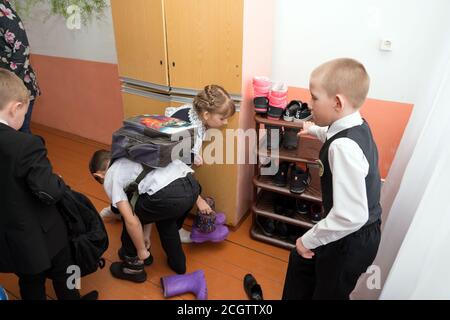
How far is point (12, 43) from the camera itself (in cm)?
211

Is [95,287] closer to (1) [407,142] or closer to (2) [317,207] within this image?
(2) [317,207]

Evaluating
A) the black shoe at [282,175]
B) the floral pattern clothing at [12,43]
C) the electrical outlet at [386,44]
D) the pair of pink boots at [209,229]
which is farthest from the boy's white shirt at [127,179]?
the electrical outlet at [386,44]

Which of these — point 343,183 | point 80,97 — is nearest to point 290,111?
point 343,183

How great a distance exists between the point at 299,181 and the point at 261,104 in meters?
0.50

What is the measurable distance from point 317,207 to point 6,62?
229cm

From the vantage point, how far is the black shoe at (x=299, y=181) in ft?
6.07

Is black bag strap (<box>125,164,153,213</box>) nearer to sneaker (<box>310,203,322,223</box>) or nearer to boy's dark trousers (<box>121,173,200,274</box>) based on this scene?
boy's dark trousers (<box>121,173,200,274</box>)

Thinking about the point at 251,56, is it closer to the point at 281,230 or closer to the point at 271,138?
the point at 271,138

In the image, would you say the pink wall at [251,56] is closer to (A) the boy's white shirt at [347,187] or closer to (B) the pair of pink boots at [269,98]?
(B) the pair of pink boots at [269,98]

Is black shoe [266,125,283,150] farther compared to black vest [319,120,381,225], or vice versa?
black shoe [266,125,283,150]

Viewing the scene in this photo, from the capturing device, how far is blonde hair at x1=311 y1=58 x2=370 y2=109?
104 centimetres

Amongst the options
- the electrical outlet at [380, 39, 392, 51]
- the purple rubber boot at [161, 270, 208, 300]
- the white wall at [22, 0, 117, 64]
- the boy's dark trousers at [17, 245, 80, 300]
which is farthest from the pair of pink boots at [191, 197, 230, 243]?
→ the white wall at [22, 0, 117, 64]

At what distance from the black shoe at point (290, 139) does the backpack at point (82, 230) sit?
113 cm

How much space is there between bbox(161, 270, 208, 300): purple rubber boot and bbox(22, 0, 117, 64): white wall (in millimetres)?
2087
